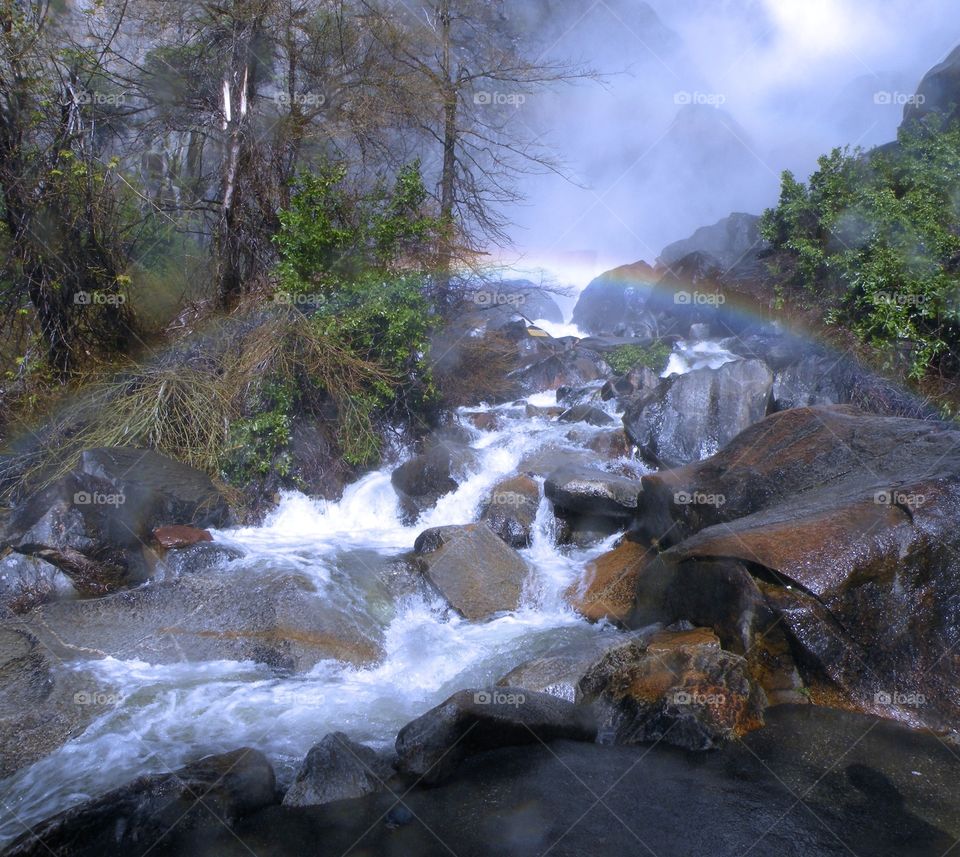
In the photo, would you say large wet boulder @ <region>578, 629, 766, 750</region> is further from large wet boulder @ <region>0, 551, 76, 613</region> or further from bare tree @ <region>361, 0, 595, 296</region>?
bare tree @ <region>361, 0, 595, 296</region>

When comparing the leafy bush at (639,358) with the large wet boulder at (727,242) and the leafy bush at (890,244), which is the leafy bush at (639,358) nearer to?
the leafy bush at (890,244)

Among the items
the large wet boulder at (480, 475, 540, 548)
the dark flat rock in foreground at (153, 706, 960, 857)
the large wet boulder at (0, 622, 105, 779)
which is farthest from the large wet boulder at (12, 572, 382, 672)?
the large wet boulder at (480, 475, 540, 548)

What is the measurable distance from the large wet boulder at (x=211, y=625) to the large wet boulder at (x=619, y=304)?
1166 centimetres

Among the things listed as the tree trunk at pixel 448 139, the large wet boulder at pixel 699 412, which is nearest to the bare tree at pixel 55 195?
the tree trunk at pixel 448 139

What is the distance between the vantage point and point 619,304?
1862 centimetres

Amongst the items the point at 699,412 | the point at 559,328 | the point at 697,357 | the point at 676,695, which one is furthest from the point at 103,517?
the point at 559,328

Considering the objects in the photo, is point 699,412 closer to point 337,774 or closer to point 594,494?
point 594,494

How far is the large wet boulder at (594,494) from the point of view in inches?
324

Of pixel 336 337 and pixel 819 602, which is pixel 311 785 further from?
pixel 336 337

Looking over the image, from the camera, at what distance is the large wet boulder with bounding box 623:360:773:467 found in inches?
374

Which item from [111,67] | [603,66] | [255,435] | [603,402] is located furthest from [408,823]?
[603,66]

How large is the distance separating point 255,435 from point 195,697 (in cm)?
412

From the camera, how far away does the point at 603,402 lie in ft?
39.7

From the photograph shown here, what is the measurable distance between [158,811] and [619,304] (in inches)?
639
